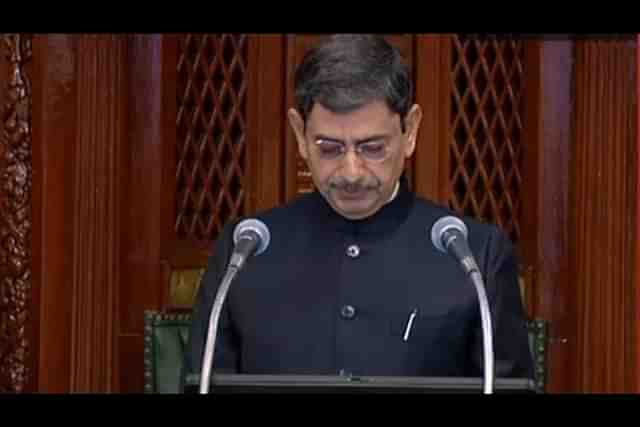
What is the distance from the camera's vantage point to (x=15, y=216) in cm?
352

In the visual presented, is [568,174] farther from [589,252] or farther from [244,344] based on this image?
[244,344]

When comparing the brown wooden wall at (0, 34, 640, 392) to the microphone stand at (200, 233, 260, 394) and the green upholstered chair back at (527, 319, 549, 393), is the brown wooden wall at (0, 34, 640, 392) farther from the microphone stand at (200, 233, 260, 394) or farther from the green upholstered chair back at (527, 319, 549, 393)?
the microphone stand at (200, 233, 260, 394)

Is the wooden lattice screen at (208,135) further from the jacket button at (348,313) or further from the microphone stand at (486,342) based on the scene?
the microphone stand at (486,342)

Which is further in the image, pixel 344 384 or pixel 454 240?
pixel 454 240

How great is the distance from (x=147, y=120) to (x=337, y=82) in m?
1.25

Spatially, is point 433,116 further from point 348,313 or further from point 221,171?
point 348,313

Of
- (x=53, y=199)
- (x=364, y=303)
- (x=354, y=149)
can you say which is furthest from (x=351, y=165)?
(x=53, y=199)

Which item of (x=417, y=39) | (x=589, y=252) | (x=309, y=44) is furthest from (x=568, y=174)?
(x=309, y=44)

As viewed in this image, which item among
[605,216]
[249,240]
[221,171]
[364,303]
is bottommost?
[364,303]

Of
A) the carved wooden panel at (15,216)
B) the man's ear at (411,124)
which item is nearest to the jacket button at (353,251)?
the man's ear at (411,124)

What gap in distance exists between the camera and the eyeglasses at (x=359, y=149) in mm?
2432

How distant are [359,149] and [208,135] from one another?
1257mm

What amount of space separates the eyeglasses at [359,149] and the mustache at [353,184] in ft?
0.13

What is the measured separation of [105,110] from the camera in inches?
138
